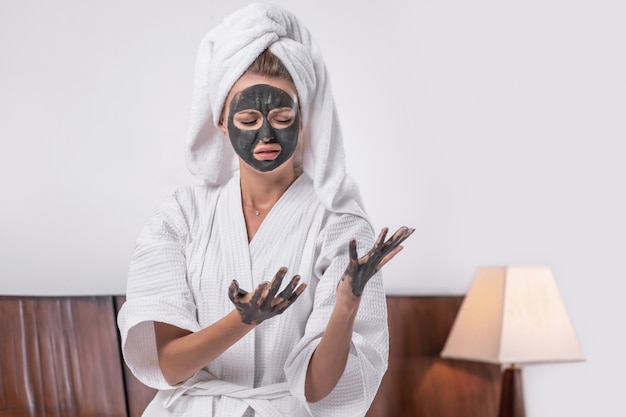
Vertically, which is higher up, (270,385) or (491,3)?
(491,3)

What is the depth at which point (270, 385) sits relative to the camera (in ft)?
4.70

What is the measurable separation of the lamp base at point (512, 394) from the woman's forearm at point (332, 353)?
1463 millimetres

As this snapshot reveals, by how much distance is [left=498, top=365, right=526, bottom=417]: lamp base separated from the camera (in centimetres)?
274

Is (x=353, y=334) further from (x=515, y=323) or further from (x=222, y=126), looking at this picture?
(x=515, y=323)

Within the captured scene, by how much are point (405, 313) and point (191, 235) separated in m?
1.29

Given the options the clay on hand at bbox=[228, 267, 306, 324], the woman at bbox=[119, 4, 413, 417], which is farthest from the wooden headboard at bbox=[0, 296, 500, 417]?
the clay on hand at bbox=[228, 267, 306, 324]

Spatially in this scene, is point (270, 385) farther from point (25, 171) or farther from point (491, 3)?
point (491, 3)

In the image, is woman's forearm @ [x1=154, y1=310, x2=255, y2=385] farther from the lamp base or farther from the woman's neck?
the lamp base

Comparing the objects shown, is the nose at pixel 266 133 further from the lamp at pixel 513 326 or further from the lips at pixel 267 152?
the lamp at pixel 513 326

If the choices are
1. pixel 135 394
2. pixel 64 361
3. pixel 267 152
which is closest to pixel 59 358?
pixel 64 361

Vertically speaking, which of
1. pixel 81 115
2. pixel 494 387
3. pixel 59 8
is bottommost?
pixel 494 387

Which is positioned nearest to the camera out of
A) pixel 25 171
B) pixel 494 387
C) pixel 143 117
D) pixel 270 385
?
pixel 270 385

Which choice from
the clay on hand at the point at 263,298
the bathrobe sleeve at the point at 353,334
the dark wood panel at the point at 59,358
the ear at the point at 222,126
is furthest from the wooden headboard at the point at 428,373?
the clay on hand at the point at 263,298

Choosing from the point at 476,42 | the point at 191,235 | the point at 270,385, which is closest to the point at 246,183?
the point at 191,235
